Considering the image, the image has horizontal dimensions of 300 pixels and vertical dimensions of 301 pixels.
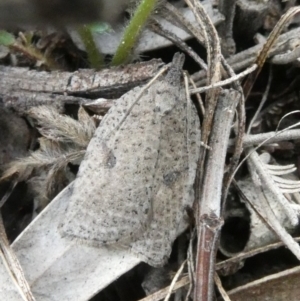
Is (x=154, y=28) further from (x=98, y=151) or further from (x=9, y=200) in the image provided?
(x=9, y=200)

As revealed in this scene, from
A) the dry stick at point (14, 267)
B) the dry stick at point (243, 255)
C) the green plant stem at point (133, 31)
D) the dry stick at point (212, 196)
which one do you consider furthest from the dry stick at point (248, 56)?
the dry stick at point (14, 267)

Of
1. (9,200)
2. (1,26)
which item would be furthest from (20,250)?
(1,26)

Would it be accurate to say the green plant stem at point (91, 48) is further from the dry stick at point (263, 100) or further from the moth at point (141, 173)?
the dry stick at point (263, 100)

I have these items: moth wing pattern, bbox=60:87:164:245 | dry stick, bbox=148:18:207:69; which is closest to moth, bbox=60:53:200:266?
moth wing pattern, bbox=60:87:164:245

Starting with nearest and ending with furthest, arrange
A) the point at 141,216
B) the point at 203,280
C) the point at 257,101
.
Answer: the point at 203,280 < the point at 141,216 < the point at 257,101

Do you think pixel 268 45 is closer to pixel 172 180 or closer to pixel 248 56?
pixel 248 56

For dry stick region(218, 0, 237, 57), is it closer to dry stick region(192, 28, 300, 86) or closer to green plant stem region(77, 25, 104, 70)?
dry stick region(192, 28, 300, 86)
